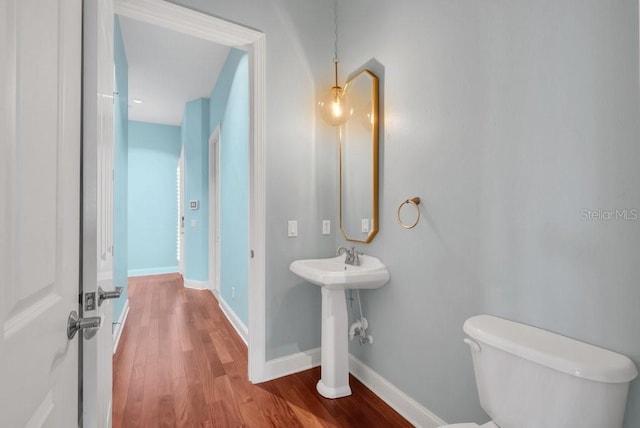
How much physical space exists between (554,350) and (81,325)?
133 centimetres

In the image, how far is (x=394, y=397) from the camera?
1.76 meters

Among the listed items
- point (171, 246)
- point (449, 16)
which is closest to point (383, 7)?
point (449, 16)

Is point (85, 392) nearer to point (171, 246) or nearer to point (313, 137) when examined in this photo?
point (313, 137)

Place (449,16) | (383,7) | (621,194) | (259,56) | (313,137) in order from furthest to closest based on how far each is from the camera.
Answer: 1. (313,137)
2. (259,56)
3. (383,7)
4. (449,16)
5. (621,194)

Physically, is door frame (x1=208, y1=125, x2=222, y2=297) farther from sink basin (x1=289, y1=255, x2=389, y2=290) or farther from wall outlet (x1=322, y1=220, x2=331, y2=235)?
sink basin (x1=289, y1=255, x2=389, y2=290)

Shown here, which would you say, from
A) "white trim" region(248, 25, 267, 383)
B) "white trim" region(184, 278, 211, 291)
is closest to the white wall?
"white trim" region(248, 25, 267, 383)

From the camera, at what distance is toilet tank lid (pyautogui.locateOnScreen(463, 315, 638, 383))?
0.83 meters

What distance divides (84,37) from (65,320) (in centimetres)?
73

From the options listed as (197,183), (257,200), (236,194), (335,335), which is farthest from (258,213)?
(197,183)

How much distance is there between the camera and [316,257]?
2.28 m

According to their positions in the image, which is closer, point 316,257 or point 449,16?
point 449,16

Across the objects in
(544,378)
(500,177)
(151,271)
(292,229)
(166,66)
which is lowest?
(151,271)

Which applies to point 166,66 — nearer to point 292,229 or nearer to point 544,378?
point 292,229

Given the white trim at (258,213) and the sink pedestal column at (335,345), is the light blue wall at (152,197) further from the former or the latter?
the sink pedestal column at (335,345)
